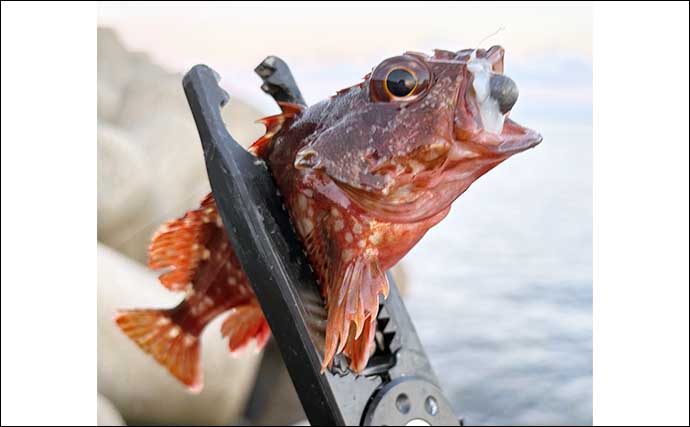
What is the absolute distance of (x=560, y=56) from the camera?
84 centimetres

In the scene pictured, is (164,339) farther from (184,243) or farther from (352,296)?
(352,296)

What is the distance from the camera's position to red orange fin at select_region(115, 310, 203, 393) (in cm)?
69

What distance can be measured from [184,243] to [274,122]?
0.12 metres

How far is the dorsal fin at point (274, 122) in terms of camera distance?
577 mm

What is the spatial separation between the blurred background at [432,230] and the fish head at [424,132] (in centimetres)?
27

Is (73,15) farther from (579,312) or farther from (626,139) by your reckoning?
(579,312)

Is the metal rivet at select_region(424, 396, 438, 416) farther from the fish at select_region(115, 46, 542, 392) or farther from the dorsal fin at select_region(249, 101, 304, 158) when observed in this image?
the dorsal fin at select_region(249, 101, 304, 158)

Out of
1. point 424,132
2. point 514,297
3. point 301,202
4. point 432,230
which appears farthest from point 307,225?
point 514,297

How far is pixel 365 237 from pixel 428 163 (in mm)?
65

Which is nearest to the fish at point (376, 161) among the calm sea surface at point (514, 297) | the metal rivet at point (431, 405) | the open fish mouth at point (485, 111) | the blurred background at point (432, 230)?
the open fish mouth at point (485, 111)

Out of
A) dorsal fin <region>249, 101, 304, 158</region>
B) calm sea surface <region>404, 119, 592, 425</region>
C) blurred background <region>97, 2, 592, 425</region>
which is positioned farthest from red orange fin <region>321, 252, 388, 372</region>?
calm sea surface <region>404, 119, 592, 425</region>

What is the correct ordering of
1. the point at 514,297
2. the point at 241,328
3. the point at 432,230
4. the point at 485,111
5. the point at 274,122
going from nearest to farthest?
1. the point at 485,111
2. the point at 274,122
3. the point at 241,328
4. the point at 432,230
5. the point at 514,297

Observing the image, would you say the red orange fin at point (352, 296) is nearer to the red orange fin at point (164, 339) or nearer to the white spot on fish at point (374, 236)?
the white spot on fish at point (374, 236)

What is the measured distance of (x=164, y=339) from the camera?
0.69m
